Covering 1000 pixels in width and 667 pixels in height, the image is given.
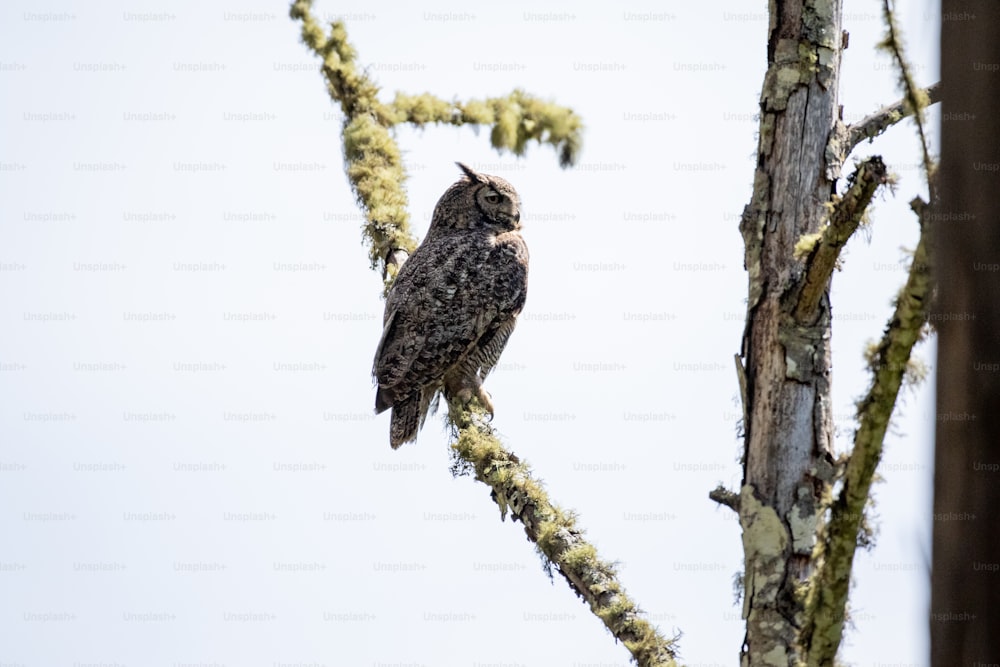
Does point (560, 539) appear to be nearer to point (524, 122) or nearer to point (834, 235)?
point (834, 235)

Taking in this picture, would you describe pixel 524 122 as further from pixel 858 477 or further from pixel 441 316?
pixel 858 477

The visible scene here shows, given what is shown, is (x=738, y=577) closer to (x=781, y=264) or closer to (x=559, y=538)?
(x=559, y=538)

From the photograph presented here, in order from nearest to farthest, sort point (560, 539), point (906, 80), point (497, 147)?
1. point (906, 80)
2. point (560, 539)
3. point (497, 147)

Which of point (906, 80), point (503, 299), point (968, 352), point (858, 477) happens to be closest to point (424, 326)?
point (503, 299)

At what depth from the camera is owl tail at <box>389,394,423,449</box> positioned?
6.91 m

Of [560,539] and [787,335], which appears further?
[560,539]

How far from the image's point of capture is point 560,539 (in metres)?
4.55

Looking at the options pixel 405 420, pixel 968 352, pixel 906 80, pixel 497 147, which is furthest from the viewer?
pixel 405 420

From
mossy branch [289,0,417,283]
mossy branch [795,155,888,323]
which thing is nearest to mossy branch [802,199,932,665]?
mossy branch [795,155,888,323]

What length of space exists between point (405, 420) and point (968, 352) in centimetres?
602

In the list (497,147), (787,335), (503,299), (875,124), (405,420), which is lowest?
(405,420)

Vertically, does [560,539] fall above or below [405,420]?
below

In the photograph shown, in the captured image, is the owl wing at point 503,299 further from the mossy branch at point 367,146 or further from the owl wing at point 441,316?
the mossy branch at point 367,146

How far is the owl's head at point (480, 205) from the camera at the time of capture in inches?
297
